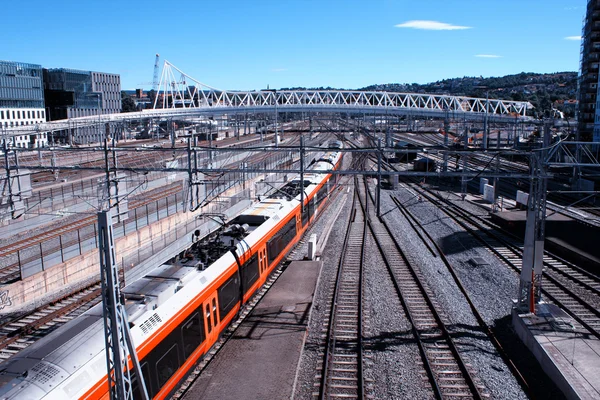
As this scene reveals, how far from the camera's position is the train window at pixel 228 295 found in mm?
8969

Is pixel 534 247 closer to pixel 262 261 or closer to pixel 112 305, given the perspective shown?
pixel 262 261

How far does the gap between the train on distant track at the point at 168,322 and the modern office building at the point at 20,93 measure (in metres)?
42.8

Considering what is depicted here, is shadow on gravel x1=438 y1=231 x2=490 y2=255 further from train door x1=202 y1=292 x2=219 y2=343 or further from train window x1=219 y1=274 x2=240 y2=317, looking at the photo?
train door x1=202 y1=292 x2=219 y2=343

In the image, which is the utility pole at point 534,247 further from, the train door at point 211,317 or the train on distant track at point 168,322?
the train door at point 211,317

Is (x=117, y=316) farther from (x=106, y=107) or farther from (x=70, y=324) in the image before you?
(x=106, y=107)

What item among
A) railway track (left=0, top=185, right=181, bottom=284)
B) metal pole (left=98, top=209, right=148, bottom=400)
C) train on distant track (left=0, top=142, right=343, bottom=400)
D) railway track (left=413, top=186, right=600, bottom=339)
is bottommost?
railway track (left=413, top=186, right=600, bottom=339)

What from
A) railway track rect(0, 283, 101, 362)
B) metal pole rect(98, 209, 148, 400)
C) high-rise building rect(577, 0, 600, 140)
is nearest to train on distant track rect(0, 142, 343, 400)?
metal pole rect(98, 209, 148, 400)

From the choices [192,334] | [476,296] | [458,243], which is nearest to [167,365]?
[192,334]

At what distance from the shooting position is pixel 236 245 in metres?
10.1

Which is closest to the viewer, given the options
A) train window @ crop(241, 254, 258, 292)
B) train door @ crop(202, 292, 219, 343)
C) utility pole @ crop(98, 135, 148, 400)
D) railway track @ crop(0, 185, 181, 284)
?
utility pole @ crop(98, 135, 148, 400)

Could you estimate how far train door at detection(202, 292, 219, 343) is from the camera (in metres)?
8.21

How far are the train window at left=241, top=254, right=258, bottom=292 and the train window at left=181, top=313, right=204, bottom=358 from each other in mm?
2299

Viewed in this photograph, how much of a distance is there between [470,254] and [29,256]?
13054 mm

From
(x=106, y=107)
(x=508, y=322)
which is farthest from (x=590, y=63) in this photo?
(x=106, y=107)
